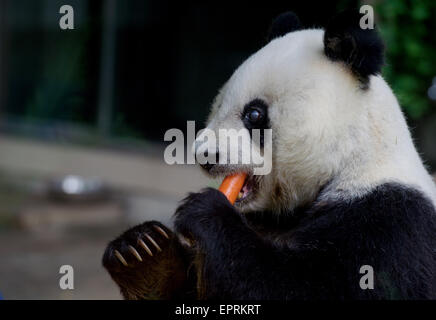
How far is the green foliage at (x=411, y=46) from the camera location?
600 centimetres

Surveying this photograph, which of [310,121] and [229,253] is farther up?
[310,121]

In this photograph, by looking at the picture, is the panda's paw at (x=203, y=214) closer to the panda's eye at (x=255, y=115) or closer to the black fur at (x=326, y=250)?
the black fur at (x=326, y=250)

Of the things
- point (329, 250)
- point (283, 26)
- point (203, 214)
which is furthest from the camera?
point (283, 26)

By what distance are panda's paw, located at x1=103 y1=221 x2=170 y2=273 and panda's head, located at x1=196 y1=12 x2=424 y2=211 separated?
427 millimetres

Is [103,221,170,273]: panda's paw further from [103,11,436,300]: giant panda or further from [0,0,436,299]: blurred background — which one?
[0,0,436,299]: blurred background

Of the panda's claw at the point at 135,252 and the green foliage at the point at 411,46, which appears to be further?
the green foliage at the point at 411,46

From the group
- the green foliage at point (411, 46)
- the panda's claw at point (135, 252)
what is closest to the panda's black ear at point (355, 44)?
the panda's claw at point (135, 252)

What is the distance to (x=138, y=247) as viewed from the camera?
2.99 metres

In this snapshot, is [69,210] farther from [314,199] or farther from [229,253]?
[229,253]

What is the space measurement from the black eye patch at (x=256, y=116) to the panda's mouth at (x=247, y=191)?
20 cm

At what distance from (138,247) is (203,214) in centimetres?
54

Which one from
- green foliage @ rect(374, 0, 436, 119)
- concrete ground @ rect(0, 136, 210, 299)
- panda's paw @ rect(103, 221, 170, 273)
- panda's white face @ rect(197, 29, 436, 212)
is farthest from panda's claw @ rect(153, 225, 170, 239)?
green foliage @ rect(374, 0, 436, 119)

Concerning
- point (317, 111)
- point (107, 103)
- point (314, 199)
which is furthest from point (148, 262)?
point (107, 103)
